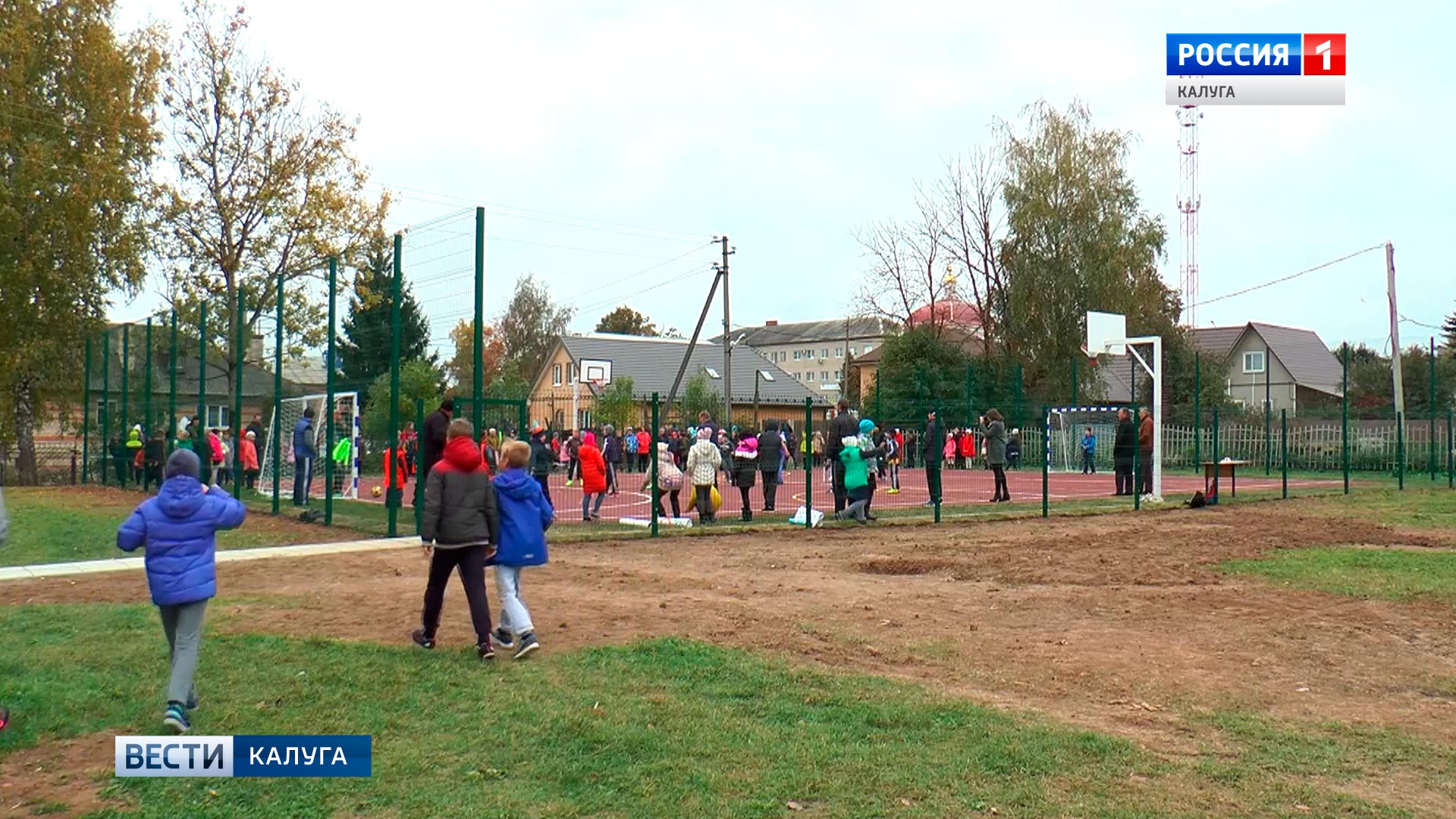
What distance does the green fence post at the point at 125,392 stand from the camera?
24.8 meters

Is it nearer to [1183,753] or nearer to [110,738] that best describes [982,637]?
[1183,753]

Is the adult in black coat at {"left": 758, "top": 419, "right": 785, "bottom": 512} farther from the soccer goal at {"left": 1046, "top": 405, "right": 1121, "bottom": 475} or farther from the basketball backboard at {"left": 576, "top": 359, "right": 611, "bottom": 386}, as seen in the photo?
the basketball backboard at {"left": 576, "top": 359, "right": 611, "bottom": 386}

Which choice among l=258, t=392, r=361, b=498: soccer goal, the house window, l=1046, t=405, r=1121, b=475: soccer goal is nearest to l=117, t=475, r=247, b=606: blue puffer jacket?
l=258, t=392, r=361, b=498: soccer goal

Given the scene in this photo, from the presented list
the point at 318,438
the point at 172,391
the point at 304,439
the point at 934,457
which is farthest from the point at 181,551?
the point at 172,391

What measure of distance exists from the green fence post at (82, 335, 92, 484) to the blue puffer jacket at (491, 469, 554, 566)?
23812mm

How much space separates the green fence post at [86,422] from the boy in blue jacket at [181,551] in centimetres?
2454

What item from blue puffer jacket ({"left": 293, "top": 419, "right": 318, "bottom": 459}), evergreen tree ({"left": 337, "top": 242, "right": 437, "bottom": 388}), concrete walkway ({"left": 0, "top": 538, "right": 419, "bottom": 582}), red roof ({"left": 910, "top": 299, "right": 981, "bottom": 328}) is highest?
red roof ({"left": 910, "top": 299, "right": 981, "bottom": 328})

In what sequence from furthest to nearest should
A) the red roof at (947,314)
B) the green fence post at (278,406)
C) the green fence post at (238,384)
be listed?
the red roof at (947,314)
the green fence post at (238,384)
the green fence post at (278,406)

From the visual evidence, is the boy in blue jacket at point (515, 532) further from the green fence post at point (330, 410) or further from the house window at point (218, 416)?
the house window at point (218, 416)

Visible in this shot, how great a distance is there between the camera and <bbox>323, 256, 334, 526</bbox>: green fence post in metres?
15.9

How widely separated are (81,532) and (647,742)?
13.7 m

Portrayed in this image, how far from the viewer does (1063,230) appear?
43.5 m

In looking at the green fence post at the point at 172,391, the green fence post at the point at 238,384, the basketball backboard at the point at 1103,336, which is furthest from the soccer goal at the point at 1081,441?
the green fence post at the point at 172,391
